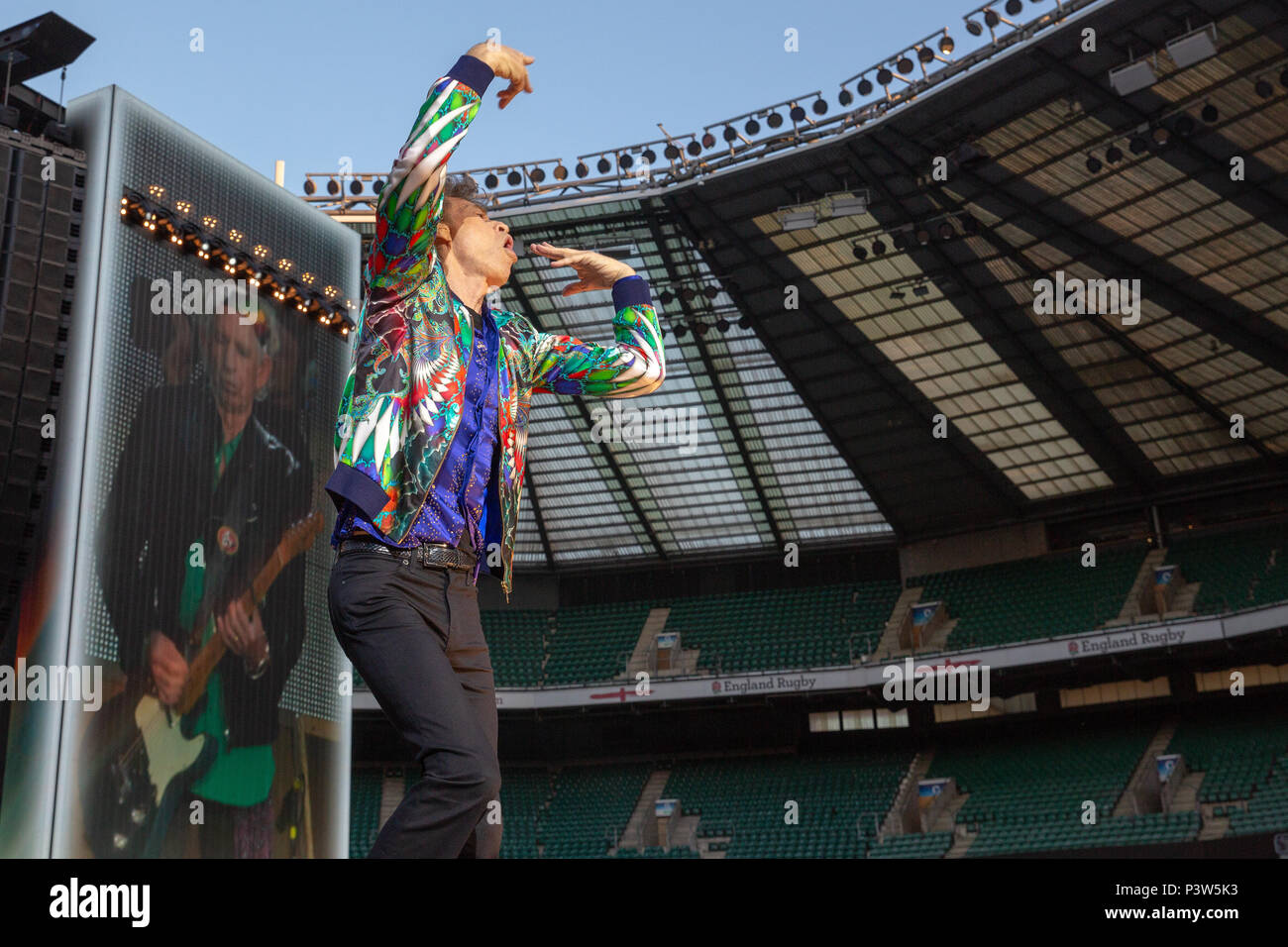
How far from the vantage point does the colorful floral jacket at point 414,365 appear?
136 inches

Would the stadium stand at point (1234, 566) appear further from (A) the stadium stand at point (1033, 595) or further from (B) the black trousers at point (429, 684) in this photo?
(B) the black trousers at point (429, 684)

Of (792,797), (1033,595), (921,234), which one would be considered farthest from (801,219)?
(792,797)

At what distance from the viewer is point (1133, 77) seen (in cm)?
2302

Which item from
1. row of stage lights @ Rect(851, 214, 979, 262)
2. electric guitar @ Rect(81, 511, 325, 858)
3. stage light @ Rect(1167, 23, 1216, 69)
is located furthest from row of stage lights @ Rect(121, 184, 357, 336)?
stage light @ Rect(1167, 23, 1216, 69)

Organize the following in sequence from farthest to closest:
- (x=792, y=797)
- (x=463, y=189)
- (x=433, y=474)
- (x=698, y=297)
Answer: (x=792, y=797) < (x=698, y=297) < (x=463, y=189) < (x=433, y=474)

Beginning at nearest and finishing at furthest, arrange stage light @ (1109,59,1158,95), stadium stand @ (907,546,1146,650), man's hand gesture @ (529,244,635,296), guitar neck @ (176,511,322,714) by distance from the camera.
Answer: man's hand gesture @ (529,244,635,296) → guitar neck @ (176,511,322,714) → stage light @ (1109,59,1158,95) → stadium stand @ (907,546,1146,650)

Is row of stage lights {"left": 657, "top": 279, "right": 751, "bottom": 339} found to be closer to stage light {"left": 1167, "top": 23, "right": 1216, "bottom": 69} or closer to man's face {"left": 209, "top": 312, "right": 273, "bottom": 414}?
stage light {"left": 1167, "top": 23, "right": 1216, "bottom": 69}

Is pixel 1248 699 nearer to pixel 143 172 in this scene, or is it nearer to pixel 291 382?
pixel 291 382

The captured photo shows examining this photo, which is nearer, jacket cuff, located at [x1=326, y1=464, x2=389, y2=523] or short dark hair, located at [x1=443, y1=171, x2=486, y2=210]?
jacket cuff, located at [x1=326, y1=464, x2=389, y2=523]

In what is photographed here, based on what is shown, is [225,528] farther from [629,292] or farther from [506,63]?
[506,63]

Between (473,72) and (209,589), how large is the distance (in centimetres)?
1445

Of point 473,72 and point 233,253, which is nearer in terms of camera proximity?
point 473,72

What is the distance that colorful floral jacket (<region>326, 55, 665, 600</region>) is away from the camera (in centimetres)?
345

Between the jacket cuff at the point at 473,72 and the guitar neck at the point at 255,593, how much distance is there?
14121 millimetres
